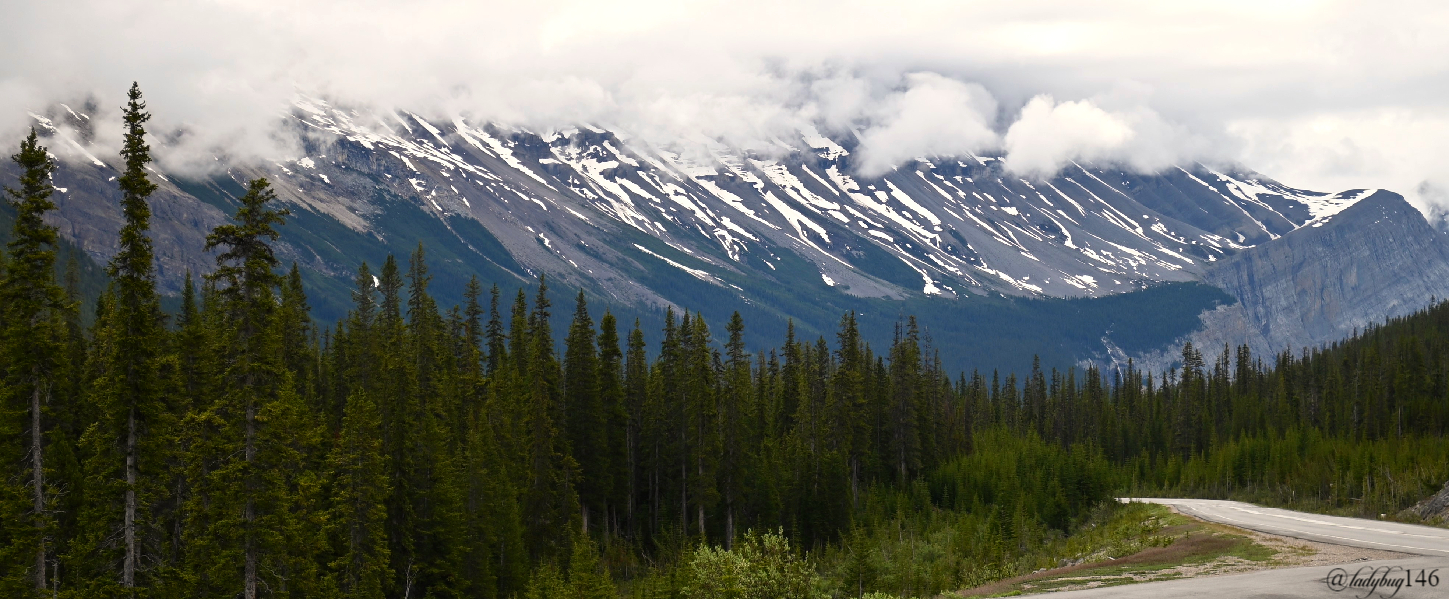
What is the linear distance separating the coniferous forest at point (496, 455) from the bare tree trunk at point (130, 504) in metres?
0.10

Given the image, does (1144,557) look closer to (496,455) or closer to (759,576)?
(759,576)

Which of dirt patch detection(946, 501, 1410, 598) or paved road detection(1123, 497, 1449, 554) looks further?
paved road detection(1123, 497, 1449, 554)

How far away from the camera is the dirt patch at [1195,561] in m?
32.9

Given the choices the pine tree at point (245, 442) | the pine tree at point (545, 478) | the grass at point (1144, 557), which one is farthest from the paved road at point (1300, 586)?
the pine tree at point (545, 478)

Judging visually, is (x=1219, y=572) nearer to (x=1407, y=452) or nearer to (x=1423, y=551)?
(x=1423, y=551)

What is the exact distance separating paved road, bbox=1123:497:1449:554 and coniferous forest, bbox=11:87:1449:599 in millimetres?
9323

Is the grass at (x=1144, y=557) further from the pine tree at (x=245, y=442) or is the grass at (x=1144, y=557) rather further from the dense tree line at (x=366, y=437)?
the dense tree line at (x=366, y=437)

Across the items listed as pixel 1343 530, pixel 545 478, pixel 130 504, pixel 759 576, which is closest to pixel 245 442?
pixel 130 504

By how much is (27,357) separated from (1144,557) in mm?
37810

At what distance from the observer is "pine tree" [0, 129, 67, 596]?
35.0 metres

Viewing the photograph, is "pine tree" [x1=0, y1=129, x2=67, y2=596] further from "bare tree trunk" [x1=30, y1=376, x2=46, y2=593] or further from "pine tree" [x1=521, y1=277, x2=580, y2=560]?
"pine tree" [x1=521, y1=277, x2=580, y2=560]

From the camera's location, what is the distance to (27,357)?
35.7 meters

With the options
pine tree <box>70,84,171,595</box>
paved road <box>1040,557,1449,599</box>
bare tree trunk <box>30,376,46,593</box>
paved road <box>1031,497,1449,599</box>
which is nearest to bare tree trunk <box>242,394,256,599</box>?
pine tree <box>70,84,171,595</box>

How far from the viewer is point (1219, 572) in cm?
3328
